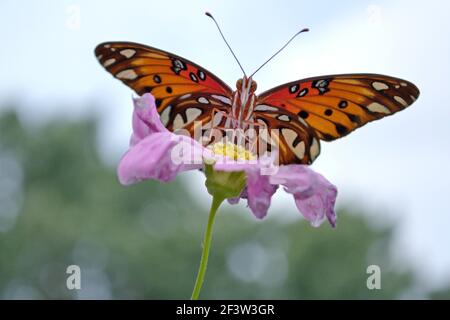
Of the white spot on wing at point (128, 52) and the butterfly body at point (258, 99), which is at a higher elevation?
the white spot on wing at point (128, 52)

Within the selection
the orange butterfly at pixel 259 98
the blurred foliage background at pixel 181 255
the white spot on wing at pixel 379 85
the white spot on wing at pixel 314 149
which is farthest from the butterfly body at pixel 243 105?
the blurred foliage background at pixel 181 255

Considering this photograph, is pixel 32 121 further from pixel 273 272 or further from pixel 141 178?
pixel 141 178

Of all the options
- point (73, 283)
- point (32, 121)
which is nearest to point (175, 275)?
point (32, 121)

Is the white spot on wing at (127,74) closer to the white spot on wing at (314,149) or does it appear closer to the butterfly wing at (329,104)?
the butterfly wing at (329,104)

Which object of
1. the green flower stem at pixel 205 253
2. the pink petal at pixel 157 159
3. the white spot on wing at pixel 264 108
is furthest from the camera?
the white spot on wing at pixel 264 108

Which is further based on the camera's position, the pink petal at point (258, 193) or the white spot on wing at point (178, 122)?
the white spot on wing at point (178, 122)

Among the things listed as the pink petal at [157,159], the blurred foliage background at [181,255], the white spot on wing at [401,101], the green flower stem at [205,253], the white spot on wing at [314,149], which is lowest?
the green flower stem at [205,253]
